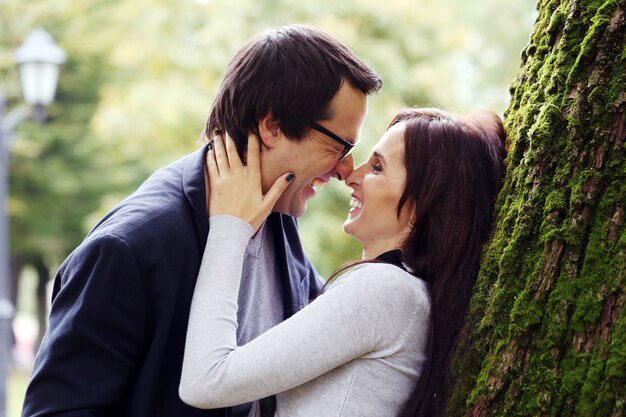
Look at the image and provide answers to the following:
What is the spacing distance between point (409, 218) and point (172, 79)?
1172cm

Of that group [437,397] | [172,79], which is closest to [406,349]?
[437,397]

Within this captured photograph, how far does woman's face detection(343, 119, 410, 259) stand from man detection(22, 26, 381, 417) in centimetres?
20

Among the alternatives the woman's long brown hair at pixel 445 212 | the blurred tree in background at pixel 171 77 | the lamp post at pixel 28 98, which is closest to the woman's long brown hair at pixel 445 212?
the woman's long brown hair at pixel 445 212

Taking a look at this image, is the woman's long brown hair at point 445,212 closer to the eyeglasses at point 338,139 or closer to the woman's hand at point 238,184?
the eyeglasses at point 338,139

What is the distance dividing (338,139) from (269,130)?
251 mm

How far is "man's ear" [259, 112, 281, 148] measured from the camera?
3.01m

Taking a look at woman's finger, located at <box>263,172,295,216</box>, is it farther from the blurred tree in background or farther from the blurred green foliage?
the blurred green foliage

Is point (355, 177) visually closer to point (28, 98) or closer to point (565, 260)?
point (565, 260)

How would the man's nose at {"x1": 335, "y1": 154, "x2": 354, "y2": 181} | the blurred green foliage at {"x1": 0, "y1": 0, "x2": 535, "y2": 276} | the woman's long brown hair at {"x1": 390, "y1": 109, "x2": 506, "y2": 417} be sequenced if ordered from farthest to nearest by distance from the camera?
1. the blurred green foliage at {"x1": 0, "y1": 0, "x2": 535, "y2": 276}
2. the man's nose at {"x1": 335, "y1": 154, "x2": 354, "y2": 181}
3. the woman's long brown hair at {"x1": 390, "y1": 109, "x2": 506, "y2": 417}

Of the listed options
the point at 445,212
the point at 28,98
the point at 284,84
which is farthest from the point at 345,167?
the point at 28,98

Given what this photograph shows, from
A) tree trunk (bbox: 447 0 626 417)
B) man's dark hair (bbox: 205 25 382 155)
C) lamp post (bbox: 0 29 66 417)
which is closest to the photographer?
tree trunk (bbox: 447 0 626 417)

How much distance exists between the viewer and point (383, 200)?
293cm

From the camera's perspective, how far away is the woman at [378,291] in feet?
8.18

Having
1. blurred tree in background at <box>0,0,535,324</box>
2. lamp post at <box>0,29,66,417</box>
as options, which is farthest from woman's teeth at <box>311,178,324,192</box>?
lamp post at <box>0,29,66,417</box>
